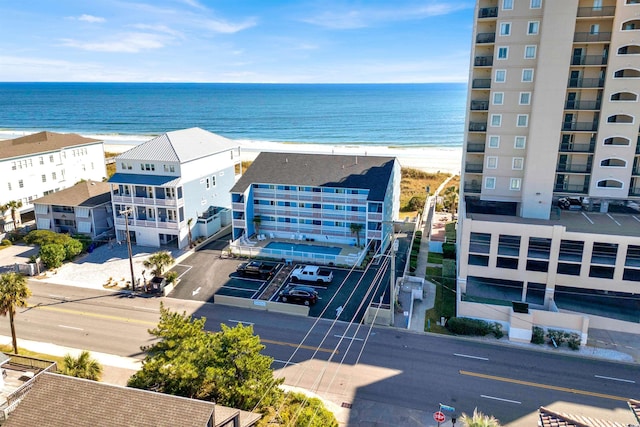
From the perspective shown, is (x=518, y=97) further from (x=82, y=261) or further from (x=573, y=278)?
(x=82, y=261)

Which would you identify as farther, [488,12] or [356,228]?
[356,228]

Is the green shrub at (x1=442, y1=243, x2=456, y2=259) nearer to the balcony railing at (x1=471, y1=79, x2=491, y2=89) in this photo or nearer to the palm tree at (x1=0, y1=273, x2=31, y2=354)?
Result: the balcony railing at (x1=471, y1=79, x2=491, y2=89)

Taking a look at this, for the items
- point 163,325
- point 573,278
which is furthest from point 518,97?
point 163,325

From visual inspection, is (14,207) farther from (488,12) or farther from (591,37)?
(591,37)

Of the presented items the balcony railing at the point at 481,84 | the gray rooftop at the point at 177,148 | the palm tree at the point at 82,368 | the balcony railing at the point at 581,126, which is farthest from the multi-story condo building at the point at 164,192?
the balcony railing at the point at 581,126

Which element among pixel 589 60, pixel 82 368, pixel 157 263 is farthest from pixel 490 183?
pixel 82 368

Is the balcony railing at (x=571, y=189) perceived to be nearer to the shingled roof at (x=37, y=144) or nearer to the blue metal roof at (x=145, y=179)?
the blue metal roof at (x=145, y=179)
